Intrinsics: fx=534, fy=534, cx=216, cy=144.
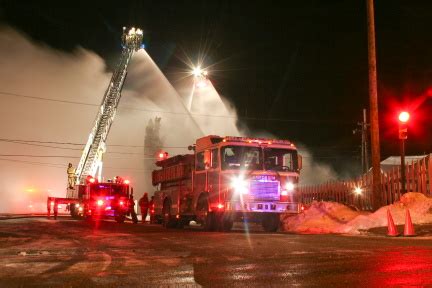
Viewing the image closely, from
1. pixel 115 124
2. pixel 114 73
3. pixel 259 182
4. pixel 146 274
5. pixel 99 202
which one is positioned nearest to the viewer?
pixel 146 274

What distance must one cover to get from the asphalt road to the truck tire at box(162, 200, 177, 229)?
10.4 m

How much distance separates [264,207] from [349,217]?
374cm

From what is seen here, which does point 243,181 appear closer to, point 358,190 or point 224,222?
point 224,222

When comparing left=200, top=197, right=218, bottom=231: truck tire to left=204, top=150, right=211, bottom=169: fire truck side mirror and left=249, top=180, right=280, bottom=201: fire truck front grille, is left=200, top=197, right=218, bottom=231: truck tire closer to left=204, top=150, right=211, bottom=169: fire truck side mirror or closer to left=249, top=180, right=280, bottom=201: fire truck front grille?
left=204, top=150, right=211, bottom=169: fire truck side mirror

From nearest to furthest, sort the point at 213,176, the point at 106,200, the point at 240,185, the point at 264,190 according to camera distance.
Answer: the point at 240,185 < the point at 264,190 < the point at 213,176 < the point at 106,200

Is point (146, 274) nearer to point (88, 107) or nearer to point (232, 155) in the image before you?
point (232, 155)

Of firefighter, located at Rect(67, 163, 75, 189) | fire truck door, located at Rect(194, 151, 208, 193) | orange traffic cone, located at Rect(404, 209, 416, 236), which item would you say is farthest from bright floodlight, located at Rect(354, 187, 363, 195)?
firefighter, located at Rect(67, 163, 75, 189)

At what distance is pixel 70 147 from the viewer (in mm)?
54594

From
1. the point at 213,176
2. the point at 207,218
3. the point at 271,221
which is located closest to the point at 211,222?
the point at 207,218

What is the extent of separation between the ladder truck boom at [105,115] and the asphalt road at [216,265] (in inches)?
1231

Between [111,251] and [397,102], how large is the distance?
118 ft

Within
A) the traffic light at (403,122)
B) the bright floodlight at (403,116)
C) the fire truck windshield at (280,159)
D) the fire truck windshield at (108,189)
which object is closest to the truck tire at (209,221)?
the fire truck windshield at (280,159)

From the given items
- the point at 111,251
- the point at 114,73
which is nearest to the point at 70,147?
the point at 114,73

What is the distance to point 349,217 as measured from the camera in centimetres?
1906
